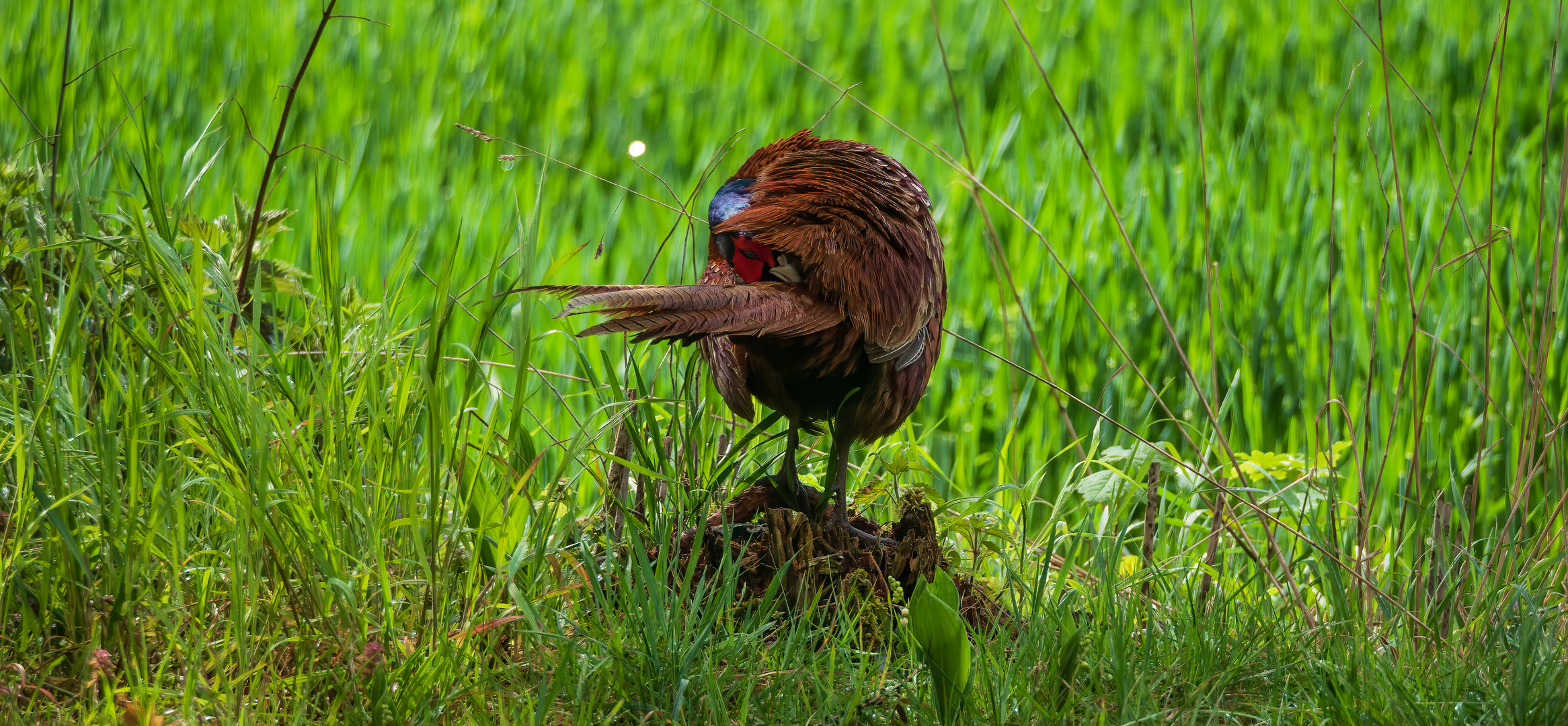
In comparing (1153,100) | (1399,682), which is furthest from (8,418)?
(1153,100)

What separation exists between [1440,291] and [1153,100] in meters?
1.49

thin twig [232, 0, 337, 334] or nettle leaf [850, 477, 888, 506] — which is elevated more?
thin twig [232, 0, 337, 334]

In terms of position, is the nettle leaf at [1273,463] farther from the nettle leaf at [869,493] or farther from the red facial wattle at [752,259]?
the red facial wattle at [752,259]

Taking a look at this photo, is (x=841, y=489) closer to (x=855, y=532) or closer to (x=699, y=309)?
(x=855, y=532)

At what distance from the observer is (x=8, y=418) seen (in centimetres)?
196

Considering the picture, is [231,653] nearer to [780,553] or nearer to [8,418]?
[8,418]

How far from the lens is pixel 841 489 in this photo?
89.1 inches

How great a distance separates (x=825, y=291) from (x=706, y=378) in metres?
0.46

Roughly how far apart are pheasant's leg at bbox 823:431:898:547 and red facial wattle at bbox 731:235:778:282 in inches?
15.4

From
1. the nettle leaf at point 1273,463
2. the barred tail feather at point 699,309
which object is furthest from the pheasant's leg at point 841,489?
the nettle leaf at point 1273,463

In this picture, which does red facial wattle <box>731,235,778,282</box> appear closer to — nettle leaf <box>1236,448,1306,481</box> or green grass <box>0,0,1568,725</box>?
green grass <box>0,0,1568,725</box>

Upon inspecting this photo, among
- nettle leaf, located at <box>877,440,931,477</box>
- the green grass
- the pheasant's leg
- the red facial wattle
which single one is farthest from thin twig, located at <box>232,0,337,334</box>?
nettle leaf, located at <box>877,440,931,477</box>

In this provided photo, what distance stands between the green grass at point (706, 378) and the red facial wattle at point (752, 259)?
0.14 m

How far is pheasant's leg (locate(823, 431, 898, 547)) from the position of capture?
7.38ft
